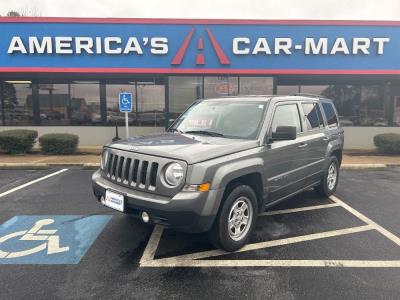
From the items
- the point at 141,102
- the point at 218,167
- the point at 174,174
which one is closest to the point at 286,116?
the point at 218,167

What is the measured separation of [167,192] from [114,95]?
1182cm

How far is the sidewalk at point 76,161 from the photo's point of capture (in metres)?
9.35

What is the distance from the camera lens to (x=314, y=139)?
531 cm

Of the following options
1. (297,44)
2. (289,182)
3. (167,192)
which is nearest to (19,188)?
(167,192)

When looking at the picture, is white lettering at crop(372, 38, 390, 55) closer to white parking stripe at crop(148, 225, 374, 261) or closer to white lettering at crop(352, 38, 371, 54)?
white lettering at crop(352, 38, 371, 54)

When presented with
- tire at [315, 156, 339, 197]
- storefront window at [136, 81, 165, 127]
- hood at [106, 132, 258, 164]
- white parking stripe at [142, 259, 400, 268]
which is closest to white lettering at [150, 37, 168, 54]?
storefront window at [136, 81, 165, 127]

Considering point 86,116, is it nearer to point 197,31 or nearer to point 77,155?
point 77,155

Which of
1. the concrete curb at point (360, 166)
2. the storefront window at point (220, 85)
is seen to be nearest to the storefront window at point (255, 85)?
the storefront window at point (220, 85)

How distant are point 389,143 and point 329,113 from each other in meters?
6.88

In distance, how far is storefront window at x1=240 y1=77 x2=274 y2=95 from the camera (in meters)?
13.1

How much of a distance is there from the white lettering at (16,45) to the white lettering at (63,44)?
4.35 ft

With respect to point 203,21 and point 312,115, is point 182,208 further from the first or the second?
point 203,21

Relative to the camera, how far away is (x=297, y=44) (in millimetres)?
12555

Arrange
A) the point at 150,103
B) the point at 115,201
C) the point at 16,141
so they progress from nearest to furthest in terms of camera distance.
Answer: the point at 115,201
the point at 16,141
the point at 150,103
